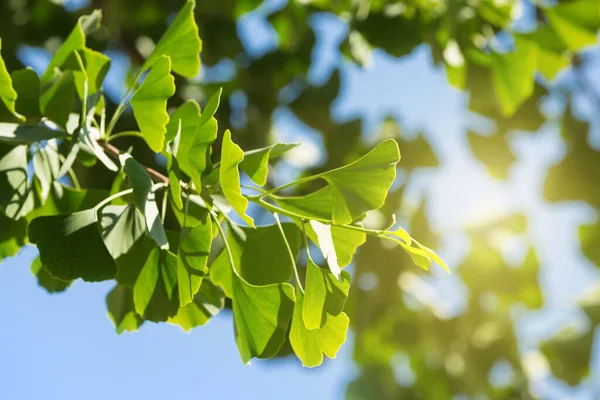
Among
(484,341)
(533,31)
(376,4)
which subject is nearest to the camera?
(376,4)

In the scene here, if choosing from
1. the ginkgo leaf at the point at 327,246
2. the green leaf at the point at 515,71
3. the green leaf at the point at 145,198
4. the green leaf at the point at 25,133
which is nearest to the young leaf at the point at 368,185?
the ginkgo leaf at the point at 327,246

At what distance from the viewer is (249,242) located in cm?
58

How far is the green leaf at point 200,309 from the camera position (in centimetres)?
58

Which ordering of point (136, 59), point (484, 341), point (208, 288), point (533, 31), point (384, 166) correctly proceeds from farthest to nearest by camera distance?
1. point (484, 341)
2. point (136, 59)
3. point (533, 31)
4. point (208, 288)
5. point (384, 166)

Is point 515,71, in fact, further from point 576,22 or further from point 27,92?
point 27,92

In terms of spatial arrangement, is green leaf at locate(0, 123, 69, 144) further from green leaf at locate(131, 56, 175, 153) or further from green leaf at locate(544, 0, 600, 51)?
green leaf at locate(544, 0, 600, 51)

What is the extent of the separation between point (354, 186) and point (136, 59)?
3.71 feet

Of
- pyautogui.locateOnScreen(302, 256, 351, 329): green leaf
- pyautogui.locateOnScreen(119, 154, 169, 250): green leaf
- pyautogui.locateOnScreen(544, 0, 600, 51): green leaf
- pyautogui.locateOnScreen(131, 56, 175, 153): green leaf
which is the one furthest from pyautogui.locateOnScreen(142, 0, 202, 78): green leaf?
pyautogui.locateOnScreen(544, 0, 600, 51): green leaf

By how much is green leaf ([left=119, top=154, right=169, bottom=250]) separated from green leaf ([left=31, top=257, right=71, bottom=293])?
0.65ft

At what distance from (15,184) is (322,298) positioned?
0.99ft

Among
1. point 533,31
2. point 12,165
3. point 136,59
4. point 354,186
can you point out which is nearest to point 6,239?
point 12,165

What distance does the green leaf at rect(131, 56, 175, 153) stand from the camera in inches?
21.2

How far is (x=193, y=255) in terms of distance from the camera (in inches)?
18.9

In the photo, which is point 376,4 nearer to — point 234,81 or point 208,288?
point 234,81
